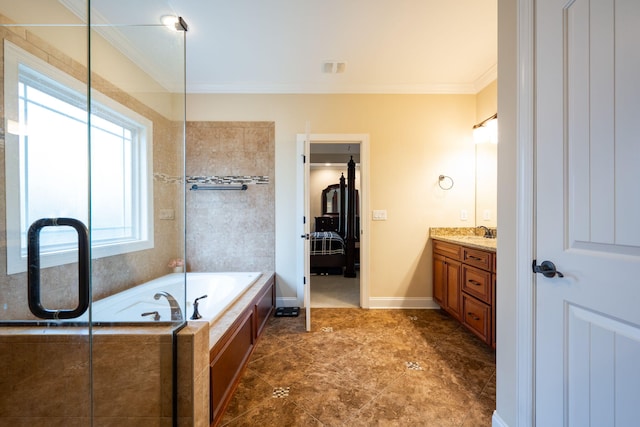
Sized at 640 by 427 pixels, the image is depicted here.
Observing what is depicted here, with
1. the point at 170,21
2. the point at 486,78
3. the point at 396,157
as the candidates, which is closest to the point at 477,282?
the point at 396,157

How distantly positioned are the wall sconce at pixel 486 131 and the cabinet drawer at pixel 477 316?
5.44 ft

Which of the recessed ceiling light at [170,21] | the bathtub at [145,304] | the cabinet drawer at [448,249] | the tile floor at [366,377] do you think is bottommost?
the tile floor at [366,377]

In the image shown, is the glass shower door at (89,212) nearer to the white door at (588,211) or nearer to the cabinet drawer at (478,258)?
the white door at (588,211)

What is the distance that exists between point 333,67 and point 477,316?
8.77 feet

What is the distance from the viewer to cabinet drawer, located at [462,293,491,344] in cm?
194

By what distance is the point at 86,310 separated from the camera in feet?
3.62

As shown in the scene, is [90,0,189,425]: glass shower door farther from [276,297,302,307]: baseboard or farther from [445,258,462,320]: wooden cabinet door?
[445,258,462,320]: wooden cabinet door

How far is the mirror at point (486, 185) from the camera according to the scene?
264cm

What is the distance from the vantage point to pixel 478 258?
79.9 inches

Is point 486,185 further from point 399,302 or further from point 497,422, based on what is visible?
point 497,422

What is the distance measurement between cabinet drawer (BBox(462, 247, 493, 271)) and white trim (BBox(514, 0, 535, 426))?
3.08ft

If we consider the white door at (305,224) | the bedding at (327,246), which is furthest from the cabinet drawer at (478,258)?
the bedding at (327,246)

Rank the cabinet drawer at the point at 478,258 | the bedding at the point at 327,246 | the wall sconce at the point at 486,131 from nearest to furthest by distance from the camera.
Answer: the cabinet drawer at the point at 478,258
the wall sconce at the point at 486,131
the bedding at the point at 327,246

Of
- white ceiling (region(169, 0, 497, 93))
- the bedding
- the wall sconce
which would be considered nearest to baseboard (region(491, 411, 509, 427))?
the wall sconce
